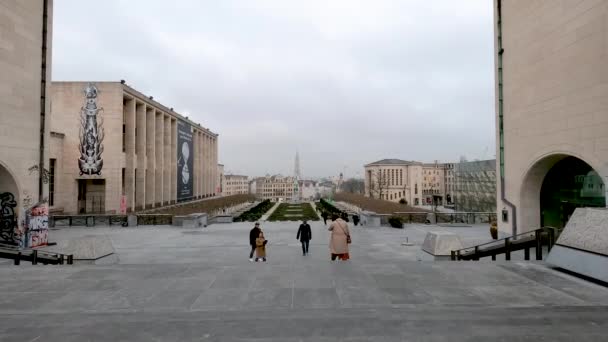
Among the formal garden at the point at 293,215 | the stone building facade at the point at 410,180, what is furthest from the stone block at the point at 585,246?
the stone building facade at the point at 410,180

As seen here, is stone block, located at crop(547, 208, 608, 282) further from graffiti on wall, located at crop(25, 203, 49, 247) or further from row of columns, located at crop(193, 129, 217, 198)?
row of columns, located at crop(193, 129, 217, 198)

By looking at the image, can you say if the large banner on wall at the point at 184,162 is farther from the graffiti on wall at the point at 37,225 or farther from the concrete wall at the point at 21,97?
the concrete wall at the point at 21,97

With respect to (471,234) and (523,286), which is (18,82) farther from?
(471,234)

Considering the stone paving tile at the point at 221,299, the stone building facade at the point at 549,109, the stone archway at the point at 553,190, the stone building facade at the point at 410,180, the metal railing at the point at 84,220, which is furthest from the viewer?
the stone building facade at the point at 410,180

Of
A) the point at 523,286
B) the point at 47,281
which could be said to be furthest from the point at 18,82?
the point at 523,286

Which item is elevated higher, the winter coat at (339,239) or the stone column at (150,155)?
the stone column at (150,155)

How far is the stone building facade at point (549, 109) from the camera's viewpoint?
533 inches

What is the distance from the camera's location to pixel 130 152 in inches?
1742

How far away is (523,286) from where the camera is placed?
7828 millimetres

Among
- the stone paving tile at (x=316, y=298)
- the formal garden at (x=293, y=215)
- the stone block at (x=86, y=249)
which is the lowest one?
the formal garden at (x=293, y=215)

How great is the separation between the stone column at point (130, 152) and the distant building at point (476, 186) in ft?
125

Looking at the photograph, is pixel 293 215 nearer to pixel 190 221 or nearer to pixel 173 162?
pixel 190 221

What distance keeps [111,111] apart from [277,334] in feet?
137

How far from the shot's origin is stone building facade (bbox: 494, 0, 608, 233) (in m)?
13.5
